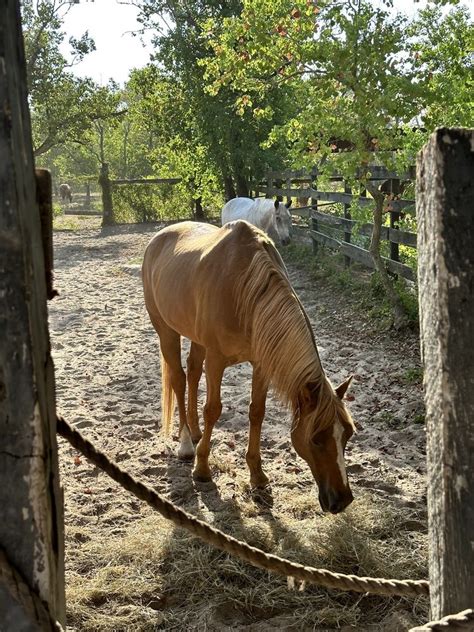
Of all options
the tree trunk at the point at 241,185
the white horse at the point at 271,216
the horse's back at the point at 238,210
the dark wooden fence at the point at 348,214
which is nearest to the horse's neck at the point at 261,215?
the white horse at the point at 271,216

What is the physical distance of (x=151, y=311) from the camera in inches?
176

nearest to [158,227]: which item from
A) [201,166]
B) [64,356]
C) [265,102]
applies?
[201,166]

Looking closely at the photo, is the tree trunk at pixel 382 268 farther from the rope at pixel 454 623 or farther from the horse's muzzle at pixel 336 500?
the rope at pixel 454 623

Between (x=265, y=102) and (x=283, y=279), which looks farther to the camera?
(x=265, y=102)

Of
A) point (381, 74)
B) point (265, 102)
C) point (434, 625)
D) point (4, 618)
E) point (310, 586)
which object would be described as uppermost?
point (265, 102)

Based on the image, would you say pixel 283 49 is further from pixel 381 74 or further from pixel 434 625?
pixel 434 625

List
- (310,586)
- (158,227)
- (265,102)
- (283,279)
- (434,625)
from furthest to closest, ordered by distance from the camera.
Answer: (158,227)
(265,102)
(283,279)
(310,586)
(434,625)

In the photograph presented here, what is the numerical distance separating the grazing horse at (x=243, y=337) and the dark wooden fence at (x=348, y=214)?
3294 millimetres

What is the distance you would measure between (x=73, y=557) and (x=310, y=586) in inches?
46.7

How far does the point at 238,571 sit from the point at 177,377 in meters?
1.66

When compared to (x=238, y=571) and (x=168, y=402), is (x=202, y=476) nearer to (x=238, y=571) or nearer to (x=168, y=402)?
(x=168, y=402)

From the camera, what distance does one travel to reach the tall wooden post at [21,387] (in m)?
0.80

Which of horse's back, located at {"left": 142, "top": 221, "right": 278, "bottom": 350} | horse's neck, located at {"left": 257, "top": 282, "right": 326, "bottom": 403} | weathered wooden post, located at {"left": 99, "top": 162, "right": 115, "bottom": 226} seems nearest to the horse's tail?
horse's back, located at {"left": 142, "top": 221, "right": 278, "bottom": 350}

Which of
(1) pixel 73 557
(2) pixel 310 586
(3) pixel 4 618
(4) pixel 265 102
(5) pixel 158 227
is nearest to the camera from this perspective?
(3) pixel 4 618
